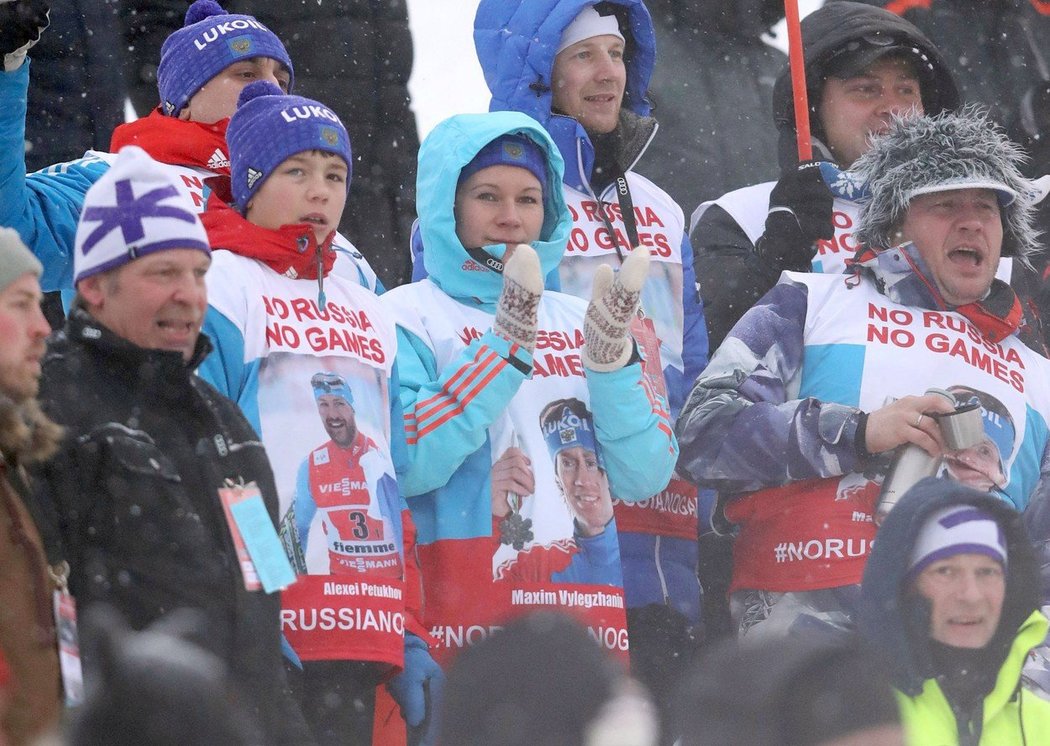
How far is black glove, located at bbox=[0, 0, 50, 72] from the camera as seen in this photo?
4.53 metres

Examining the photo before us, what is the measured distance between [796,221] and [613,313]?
106 cm

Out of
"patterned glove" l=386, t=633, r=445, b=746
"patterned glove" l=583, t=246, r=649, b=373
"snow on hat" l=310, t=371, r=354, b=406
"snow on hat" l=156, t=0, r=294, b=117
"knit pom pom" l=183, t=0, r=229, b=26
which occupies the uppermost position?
"knit pom pom" l=183, t=0, r=229, b=26

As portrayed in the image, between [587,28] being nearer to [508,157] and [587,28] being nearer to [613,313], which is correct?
[508,157]

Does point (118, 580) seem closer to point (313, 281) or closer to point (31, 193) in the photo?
point (313, 281)

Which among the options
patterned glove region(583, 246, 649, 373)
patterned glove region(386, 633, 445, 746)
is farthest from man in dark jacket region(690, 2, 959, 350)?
patterned glove region(386, 633, 445, 746)

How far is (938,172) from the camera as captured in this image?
577 centimetres

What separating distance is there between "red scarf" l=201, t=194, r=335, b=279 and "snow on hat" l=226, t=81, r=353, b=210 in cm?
13

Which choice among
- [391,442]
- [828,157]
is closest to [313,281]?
[391,442]

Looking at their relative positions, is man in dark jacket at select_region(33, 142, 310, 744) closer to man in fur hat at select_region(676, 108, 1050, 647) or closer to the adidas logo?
the adidas logo

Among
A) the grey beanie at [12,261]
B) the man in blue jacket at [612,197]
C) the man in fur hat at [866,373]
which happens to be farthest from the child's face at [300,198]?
the man in fur hat at [866,373]

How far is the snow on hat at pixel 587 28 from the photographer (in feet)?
20.1

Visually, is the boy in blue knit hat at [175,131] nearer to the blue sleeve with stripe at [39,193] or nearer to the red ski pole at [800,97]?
the blue sleeve with stripe at [39,193]

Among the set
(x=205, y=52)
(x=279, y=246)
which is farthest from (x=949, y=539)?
(x=205, y=52)

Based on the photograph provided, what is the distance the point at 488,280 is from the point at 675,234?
2.82 ft
